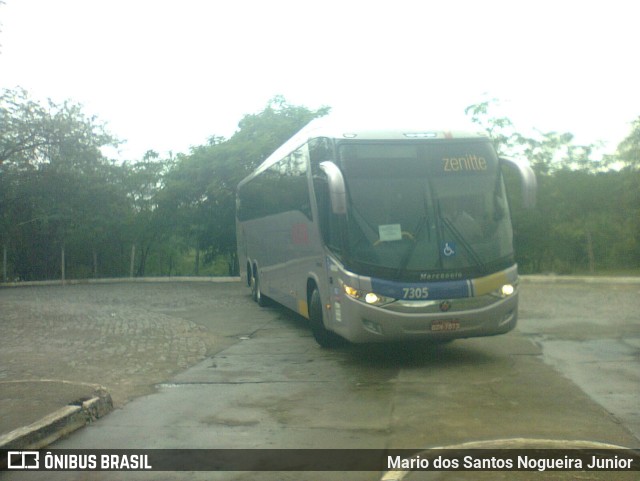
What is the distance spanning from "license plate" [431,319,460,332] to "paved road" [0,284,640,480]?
52cm

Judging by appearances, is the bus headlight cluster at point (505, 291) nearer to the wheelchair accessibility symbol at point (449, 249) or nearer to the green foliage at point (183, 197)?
the wheelchair accessibility symbol at point (449, 249)

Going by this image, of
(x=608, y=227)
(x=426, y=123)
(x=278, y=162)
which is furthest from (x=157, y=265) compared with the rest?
(x=426, y=123)

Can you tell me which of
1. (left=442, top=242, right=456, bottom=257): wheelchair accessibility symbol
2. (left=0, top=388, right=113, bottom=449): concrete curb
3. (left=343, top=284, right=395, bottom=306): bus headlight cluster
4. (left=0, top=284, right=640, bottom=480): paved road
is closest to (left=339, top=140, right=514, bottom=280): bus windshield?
(left=442, top=242, right=456, bottom=257): wheelchair accessibility symbol

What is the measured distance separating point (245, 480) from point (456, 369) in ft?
17.0

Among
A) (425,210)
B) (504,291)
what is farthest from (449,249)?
(504,291)

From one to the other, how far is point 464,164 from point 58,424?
6290mm

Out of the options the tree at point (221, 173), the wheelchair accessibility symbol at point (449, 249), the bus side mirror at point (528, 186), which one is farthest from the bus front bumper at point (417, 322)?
the tree at point (221, 173)

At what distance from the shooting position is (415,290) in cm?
1023

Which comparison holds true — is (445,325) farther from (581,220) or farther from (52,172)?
(52,172)

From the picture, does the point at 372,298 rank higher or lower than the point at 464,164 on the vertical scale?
lower

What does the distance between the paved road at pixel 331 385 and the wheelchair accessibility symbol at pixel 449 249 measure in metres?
1.48

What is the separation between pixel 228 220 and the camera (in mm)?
34875

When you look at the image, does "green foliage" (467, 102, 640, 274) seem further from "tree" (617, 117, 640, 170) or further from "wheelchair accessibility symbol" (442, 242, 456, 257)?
"wheelchair accessibility symbol" (442, 242, 456, 257)

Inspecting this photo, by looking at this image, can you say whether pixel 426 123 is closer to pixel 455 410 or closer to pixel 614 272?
pixel 455 410
